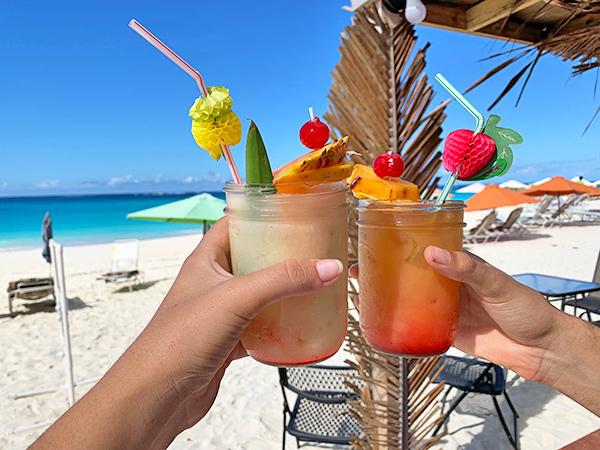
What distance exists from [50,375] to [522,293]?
5.67 metres

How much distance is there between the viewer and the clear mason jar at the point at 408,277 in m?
1.08

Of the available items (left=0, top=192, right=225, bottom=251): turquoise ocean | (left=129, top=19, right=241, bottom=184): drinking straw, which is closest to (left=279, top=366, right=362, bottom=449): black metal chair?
(left=129, top=19, right=241, bottom=184): drinking straw

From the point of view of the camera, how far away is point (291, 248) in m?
0.99

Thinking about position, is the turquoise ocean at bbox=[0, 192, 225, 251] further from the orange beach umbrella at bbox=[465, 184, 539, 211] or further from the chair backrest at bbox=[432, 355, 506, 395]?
the chair backrest at bbox=[432, 355, 506, 395]

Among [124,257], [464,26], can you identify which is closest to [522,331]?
[464,26]

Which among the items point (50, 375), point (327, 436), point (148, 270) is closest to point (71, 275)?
point (148, 270)

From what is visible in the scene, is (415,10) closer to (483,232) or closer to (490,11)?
(490,11)

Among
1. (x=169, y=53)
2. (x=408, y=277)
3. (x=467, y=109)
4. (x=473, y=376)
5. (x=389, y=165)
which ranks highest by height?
(x=169, y=53)

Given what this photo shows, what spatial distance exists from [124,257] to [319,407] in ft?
28.4

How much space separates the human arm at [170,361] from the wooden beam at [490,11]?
96.3 inches

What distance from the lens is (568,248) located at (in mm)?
12992

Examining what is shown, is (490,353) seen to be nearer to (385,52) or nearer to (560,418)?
(385,52)

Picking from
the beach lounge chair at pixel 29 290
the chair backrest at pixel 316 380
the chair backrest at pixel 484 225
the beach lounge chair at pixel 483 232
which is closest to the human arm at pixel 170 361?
the chair backrest at pixel 316 380

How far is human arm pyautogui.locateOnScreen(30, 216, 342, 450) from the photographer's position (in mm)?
838
